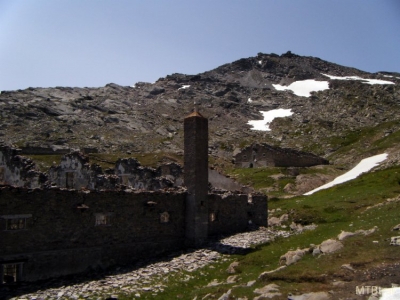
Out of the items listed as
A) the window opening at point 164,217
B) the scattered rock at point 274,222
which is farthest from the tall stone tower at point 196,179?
the scattered rock at point 274,222

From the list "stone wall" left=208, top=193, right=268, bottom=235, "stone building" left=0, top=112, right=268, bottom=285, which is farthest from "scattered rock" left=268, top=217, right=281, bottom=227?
"stone building" left=0, top=112, right=268, bottom=285

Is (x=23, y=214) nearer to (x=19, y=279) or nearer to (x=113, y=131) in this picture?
(x=19, y=279)

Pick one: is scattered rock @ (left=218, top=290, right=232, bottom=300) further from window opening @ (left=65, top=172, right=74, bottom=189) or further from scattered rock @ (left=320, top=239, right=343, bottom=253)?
window opening @ (left=65, top=172, right=74, bottom=189)

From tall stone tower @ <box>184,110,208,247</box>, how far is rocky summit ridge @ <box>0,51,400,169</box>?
48537 mm

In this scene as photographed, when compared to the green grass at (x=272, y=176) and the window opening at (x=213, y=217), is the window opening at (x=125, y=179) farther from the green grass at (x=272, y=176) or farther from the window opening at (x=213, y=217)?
the green grass at (x=272, y=176)

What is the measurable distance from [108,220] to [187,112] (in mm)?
127271

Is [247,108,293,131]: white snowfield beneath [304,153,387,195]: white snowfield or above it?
above

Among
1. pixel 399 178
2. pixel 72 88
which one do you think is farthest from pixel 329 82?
pixel 399 178

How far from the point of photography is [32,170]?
3344 cm

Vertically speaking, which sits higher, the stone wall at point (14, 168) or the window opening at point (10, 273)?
the stone wall at point (14, 168)

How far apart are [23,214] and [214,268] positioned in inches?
434

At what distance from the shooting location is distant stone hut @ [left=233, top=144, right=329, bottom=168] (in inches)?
2904

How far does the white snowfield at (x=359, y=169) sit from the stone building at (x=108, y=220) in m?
21.2

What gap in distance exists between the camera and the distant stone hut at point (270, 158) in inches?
2904
